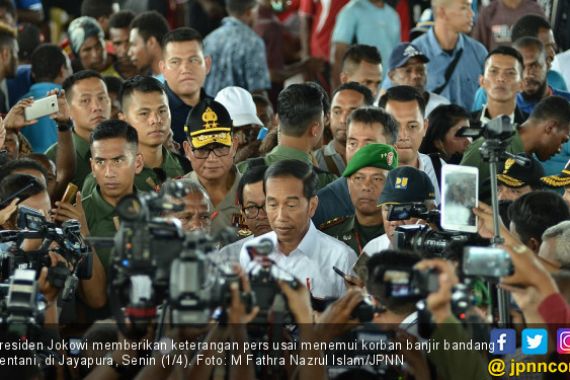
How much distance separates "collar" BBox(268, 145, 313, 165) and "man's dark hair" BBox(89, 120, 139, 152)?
3.04 ft

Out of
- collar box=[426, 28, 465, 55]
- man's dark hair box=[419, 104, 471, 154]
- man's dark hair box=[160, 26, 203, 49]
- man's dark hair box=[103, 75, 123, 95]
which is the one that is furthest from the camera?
collar box=[426, 28, 465, 55]

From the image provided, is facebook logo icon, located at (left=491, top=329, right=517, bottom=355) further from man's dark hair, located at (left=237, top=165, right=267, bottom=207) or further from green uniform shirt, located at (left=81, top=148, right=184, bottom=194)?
green uniform shirt, located at (left=81, top=148, right=184, bottom=194)

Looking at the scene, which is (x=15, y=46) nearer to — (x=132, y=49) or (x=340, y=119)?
(x=132, y=49)

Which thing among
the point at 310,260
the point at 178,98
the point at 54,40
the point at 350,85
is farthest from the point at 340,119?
the point at 54,40

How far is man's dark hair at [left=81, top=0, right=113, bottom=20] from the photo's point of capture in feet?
44.4

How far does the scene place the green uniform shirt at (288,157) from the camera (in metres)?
9.26

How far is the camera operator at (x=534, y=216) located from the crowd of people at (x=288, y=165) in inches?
0.5

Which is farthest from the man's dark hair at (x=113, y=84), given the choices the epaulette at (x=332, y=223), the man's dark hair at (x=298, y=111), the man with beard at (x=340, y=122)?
the epaulette at (x=332, y=223)

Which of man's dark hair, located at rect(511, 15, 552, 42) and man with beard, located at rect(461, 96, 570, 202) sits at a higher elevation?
man's dark hair, located at rect(511, 15, 552, 42)

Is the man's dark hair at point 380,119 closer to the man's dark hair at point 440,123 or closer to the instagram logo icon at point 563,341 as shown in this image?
the man's dark hair at point 440,123

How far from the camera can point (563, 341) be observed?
240 inches

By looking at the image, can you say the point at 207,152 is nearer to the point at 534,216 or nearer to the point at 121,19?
the point at 534,216

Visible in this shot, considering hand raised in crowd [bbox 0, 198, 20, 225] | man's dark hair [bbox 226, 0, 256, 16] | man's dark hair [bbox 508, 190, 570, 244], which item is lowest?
man's dark hair [bbox 508, 190, 570, 244]

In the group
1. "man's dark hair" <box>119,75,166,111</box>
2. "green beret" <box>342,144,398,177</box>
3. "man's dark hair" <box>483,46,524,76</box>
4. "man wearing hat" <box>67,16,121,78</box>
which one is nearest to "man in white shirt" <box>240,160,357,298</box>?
"green beret" <box>342,144,398,177</box>
